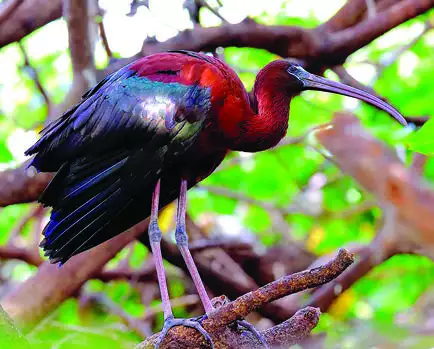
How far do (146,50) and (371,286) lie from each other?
345 cm

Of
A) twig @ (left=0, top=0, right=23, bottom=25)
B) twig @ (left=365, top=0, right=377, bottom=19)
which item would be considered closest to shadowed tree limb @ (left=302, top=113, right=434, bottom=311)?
twig @ (left=365, top=0, right=377, bottom=19)

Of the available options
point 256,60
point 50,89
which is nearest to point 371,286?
point 256,60

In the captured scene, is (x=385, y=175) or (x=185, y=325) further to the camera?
(x=385, y=175)

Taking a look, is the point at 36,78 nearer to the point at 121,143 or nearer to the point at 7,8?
the point at 7,8

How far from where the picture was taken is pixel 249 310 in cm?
311

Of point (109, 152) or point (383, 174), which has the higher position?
point (109, 152)

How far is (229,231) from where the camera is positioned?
761 centimetres

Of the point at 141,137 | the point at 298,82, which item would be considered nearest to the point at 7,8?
the point at 141,137

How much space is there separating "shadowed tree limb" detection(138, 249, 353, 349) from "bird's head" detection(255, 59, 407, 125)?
1140 millimetres

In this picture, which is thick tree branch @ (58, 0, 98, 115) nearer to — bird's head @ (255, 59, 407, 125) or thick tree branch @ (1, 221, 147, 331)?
thick tree branch @ (1, 221, 147, 331)

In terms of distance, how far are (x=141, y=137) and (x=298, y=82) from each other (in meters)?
0.77

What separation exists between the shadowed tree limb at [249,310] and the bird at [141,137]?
0.29 m

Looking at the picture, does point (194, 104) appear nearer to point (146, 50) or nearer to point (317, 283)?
point (317, 283)

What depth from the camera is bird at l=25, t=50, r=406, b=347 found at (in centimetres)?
383
